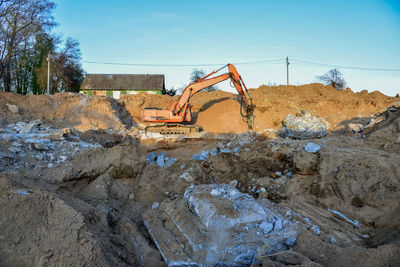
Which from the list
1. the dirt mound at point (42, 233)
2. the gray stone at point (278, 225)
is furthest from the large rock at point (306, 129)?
the dirt mound at point (42, 233)

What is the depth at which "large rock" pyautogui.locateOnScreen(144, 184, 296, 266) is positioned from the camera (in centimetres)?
345

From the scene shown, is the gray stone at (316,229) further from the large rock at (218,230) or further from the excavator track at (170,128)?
the excavator track at (170,128)

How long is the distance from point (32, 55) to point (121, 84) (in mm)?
9587

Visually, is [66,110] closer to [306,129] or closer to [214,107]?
[214,107]

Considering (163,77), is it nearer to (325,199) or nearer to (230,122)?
(230,122)

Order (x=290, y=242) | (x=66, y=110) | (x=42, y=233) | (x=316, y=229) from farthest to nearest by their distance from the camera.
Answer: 1. (x=66, y=110)
2. (x=316, y=229)
3. (x=290, y=242)
4. (x=42, y=233)

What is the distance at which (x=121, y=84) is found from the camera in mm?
28688

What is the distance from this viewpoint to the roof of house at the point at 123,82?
2806 cm

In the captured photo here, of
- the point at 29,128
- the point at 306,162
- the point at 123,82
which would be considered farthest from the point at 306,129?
the point at 123,82

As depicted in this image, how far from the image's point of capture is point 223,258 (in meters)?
→ 3.41

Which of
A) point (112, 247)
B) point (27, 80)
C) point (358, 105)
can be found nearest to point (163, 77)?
point (27, 80)

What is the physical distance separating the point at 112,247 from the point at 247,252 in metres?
1.69

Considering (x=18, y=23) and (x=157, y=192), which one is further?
(x=18, y=23)

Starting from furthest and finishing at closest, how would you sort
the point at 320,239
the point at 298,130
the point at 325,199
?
1. the point at 298,130
2. the point at 325,199
3. the point at 320,239
